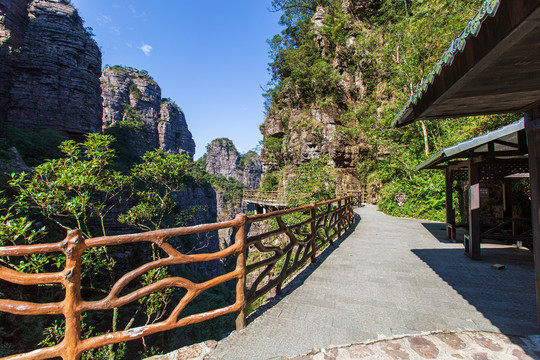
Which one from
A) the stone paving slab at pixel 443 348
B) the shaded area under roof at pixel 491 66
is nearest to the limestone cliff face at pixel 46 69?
the stone paving slab at pixel 443 348

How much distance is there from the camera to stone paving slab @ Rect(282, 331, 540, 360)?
1846mm

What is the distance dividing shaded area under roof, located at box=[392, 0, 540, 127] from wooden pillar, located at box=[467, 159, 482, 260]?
1852 millimetres

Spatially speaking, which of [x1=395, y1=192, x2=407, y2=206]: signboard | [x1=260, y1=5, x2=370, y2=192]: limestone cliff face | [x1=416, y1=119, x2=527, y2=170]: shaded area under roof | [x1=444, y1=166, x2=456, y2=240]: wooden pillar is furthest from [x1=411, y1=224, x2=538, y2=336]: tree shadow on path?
[x1=260, y1=5, x2=370, y2=192]: limestone cliff face

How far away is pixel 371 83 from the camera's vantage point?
24438 millimetres

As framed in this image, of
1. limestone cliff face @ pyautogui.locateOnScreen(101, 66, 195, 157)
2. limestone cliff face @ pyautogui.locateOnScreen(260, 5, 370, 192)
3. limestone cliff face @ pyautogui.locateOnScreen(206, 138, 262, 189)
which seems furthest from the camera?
limestone cliff face @ pyautogui.locateOnScreen(206, 138, 262, 189)

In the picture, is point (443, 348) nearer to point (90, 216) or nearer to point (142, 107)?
point (90, 216)

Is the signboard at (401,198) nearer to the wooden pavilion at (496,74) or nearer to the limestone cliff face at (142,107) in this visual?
the wooden pavilion at (496,74)

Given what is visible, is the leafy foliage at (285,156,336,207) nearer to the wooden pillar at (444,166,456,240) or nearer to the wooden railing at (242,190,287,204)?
the wooden pillar at (444,166,456,240)

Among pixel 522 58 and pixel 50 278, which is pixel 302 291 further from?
pixel 522 58

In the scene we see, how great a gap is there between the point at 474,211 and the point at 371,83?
79.9 ft

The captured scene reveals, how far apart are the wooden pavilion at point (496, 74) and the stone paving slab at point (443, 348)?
1.79 feet

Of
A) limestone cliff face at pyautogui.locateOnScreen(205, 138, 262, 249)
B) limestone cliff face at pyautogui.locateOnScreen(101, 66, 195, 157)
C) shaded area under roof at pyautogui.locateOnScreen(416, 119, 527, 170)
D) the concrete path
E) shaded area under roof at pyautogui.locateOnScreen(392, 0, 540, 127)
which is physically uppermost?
limestone cliff face at pyautogui.locateOnScreen(101, 66, 195, 157)

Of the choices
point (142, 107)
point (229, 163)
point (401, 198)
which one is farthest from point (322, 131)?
point (229, 163)

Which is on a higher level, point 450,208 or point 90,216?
point 450,208
